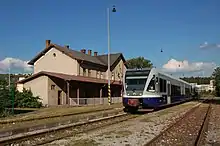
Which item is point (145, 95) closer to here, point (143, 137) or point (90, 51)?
point (143, 137)

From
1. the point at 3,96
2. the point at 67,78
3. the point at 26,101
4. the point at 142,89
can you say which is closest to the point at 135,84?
the point at 142,89

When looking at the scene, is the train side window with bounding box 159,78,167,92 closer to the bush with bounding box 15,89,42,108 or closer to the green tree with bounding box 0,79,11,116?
the green tree with bounding box 0,79,11,116

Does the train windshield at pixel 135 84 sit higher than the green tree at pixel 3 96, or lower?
higher

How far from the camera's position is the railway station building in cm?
3684

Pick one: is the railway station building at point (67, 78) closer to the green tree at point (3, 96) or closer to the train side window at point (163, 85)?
the green tree at point (3, 96)

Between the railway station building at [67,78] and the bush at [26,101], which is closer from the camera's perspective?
the bush at [26,101]

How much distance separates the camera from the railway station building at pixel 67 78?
3684 centimetres

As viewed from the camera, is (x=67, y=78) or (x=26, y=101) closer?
(x=26, y=101)

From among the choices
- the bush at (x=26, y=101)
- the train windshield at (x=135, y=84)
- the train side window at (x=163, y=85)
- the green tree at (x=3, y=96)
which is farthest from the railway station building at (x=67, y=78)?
the train windshield at (x=135, y=84)

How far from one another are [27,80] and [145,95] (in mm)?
22323

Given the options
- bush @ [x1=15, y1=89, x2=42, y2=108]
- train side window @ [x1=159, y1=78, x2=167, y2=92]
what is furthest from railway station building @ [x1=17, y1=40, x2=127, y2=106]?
train side window @ [x1=159, y1=78, x2=167, y2=92]

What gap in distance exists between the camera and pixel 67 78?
3556cm

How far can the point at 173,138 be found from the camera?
34.6 ft

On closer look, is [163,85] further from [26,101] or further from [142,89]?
[26,101]
